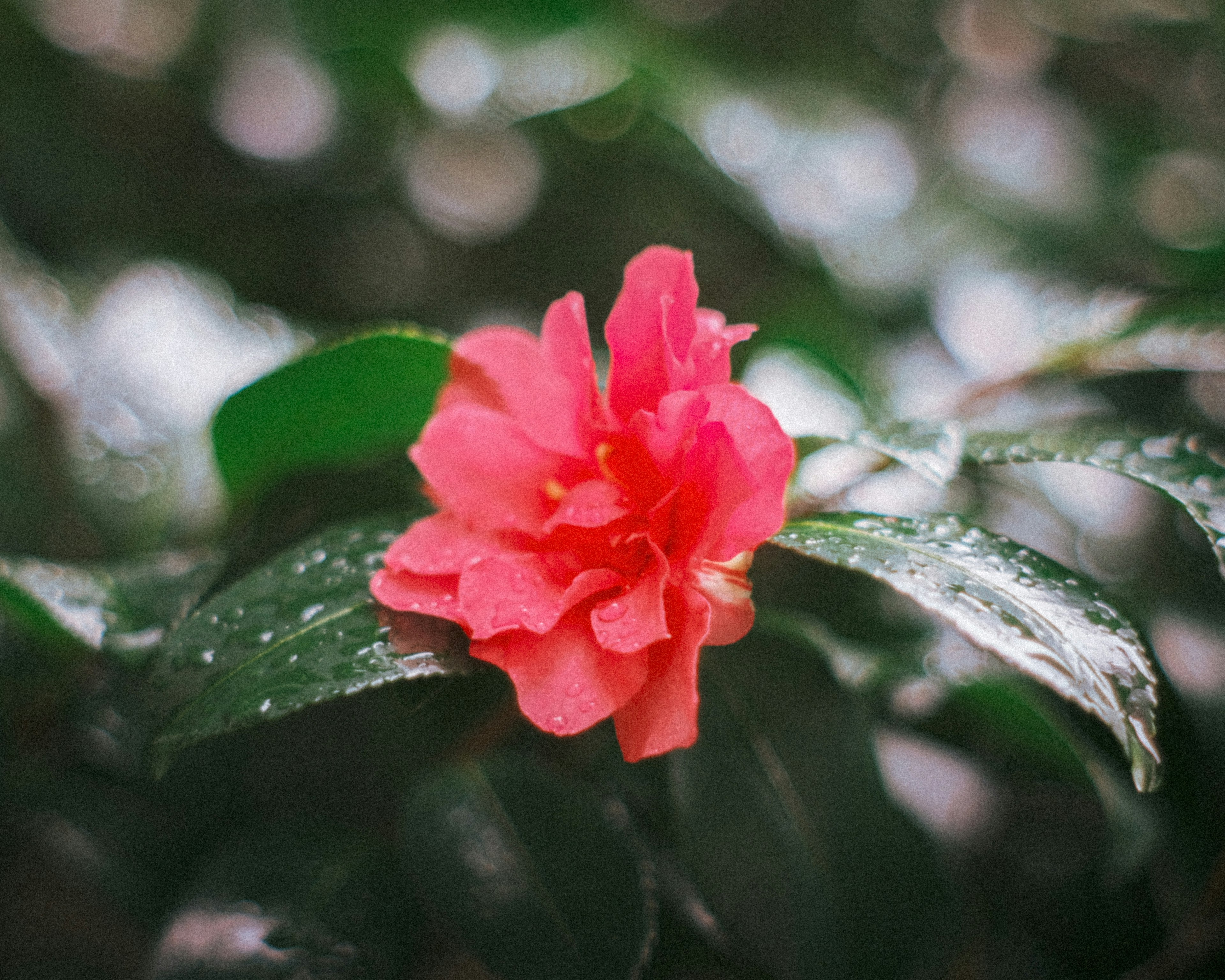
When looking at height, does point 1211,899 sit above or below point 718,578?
below

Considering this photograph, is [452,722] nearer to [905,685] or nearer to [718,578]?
[718,578]

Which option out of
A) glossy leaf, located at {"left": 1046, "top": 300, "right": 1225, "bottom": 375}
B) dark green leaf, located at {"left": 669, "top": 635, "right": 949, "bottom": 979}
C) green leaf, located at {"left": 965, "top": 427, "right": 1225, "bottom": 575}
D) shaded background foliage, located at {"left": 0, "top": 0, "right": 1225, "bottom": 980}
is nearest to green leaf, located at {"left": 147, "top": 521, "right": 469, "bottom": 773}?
shaded background foliage, located at {"left": 0, "top": 0, "right": 1225, "bottom": 980}

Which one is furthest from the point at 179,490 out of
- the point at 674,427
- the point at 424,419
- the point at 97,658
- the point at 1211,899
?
the point at 1211,899

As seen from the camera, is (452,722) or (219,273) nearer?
(452,722)

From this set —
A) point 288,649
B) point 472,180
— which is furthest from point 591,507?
point 472,180

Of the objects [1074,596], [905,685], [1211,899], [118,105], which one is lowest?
[1211,899]

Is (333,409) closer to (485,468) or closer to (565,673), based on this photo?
(485,468)
